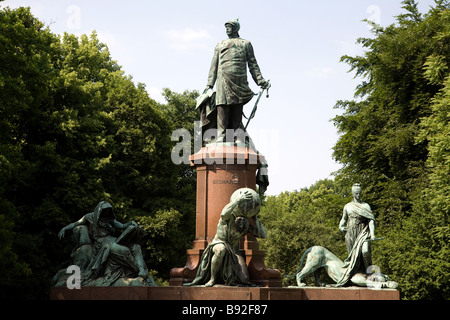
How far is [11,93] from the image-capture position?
17953 millimetres

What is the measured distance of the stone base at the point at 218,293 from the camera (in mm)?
10992

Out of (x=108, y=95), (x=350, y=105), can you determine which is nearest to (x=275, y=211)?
(x=350, y=105)

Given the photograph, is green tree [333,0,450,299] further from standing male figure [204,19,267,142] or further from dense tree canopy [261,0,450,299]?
standing male figure [204,19,267,142]

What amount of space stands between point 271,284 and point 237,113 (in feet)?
13.7

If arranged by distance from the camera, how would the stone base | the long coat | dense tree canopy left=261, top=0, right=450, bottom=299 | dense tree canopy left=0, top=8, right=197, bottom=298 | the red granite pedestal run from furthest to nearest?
dense tree canopy left=261, top=0, right=450, bottom=299 → dense tree canopy left=0, top=8, right=197, bottom=298 → the long coat → the red granite pedestal → the stone base

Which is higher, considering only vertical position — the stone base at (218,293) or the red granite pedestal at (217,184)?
the red granite pedestal at (217,184)

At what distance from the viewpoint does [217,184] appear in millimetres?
12766

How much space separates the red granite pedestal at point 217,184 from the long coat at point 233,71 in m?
1.38

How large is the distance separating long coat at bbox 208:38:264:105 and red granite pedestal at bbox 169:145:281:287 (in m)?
1.38

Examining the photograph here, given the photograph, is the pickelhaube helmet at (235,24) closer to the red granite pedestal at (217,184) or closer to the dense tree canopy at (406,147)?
the red granite pedestal at (217,184)

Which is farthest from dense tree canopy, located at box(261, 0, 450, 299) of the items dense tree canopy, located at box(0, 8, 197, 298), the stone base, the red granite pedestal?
the red granite pedestal

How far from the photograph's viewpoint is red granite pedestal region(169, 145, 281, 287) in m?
12.4

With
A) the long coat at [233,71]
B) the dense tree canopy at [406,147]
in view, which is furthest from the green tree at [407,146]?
the long coat at [233,71]

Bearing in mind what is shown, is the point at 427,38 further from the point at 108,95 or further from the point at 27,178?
the point at 27,178
